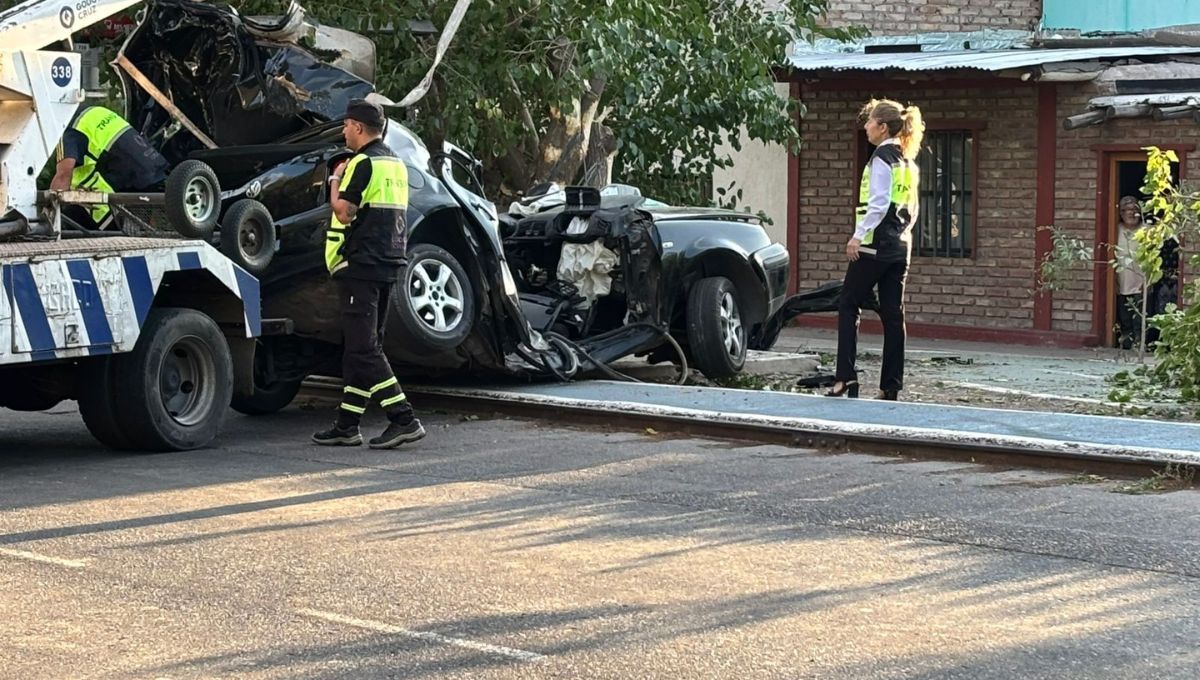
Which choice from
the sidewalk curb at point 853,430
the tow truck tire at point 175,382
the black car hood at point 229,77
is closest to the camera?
the sidewalk curb at point 853,430

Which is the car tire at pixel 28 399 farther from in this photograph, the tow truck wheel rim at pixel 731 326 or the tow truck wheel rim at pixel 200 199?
the tow truck wheel rim at pixel 731 326

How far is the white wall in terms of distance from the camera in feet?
71.5

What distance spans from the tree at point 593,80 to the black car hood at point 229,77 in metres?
3.16

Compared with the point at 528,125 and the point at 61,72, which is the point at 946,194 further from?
the point at 61,72

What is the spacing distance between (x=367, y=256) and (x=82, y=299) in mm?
1512

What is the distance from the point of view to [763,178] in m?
22.0

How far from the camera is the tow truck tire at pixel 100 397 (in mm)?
9453

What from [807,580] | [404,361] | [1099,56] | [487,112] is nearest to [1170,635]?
[807,580]

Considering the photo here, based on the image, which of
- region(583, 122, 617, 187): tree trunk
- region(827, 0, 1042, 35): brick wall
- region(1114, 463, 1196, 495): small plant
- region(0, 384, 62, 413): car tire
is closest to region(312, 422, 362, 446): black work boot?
region(0, 384, 62, 413): car tire

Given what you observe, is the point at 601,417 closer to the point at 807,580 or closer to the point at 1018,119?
the point at 807,580

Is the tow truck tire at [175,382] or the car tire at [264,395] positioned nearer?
the tow truck tire at [175,382]

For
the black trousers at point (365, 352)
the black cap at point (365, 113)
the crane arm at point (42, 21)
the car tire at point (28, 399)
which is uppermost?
the crane arm at point (42, 21)

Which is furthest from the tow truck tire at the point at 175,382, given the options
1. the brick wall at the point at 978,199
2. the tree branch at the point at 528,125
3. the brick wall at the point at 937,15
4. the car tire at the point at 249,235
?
the brick wall at the point at 937,15

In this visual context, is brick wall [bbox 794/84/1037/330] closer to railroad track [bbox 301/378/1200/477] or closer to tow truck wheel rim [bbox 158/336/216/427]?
railroad track [bbox 301/378/1200/477]
